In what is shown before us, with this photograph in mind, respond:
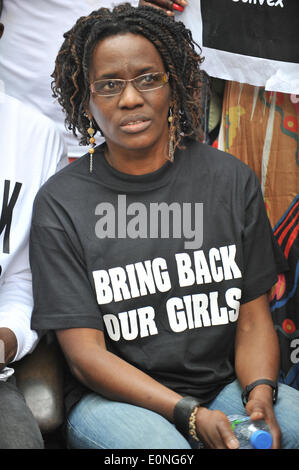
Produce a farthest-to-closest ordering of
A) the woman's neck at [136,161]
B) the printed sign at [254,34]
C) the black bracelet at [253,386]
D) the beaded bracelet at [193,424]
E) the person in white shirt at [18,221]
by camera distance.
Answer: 1. the printed sign at [254,34]
2. the woman's neck at [136,161]
3. the black bracelet at [253,386]
4. the person in white shirt at [18,221]
5. the beaded bracelet at [193,424]

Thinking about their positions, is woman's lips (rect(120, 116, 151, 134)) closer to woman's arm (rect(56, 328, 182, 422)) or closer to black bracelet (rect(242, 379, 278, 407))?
woman's arm (rect(56, 328, 182, 422))

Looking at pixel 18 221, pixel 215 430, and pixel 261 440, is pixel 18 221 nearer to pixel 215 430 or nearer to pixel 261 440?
pixel 215 430

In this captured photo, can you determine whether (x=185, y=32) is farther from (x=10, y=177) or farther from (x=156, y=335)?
(x=156, y=335)

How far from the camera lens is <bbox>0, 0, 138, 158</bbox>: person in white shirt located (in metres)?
2.98

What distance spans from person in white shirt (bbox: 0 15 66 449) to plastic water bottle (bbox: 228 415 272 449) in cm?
59

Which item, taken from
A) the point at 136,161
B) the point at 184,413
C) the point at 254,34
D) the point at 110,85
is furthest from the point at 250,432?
the point at 254,34

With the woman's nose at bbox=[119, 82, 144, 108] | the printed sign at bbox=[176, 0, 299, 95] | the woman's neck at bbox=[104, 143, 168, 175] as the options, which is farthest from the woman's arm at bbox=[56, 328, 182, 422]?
the printed sign at bbox=[176, 0, 299, 95]

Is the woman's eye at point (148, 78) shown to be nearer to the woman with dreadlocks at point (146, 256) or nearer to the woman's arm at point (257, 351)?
the woman with dreadlocks at point (146, 256)

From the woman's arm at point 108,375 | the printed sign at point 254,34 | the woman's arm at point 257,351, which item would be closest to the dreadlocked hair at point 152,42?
the printed sign at point 254,34

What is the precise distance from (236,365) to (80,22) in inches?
51.1

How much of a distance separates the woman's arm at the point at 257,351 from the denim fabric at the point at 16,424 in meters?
0.68

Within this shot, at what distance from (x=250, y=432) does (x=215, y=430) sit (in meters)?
0.14

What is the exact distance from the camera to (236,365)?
247 centimetres

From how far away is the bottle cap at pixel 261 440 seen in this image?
80.7 inches
